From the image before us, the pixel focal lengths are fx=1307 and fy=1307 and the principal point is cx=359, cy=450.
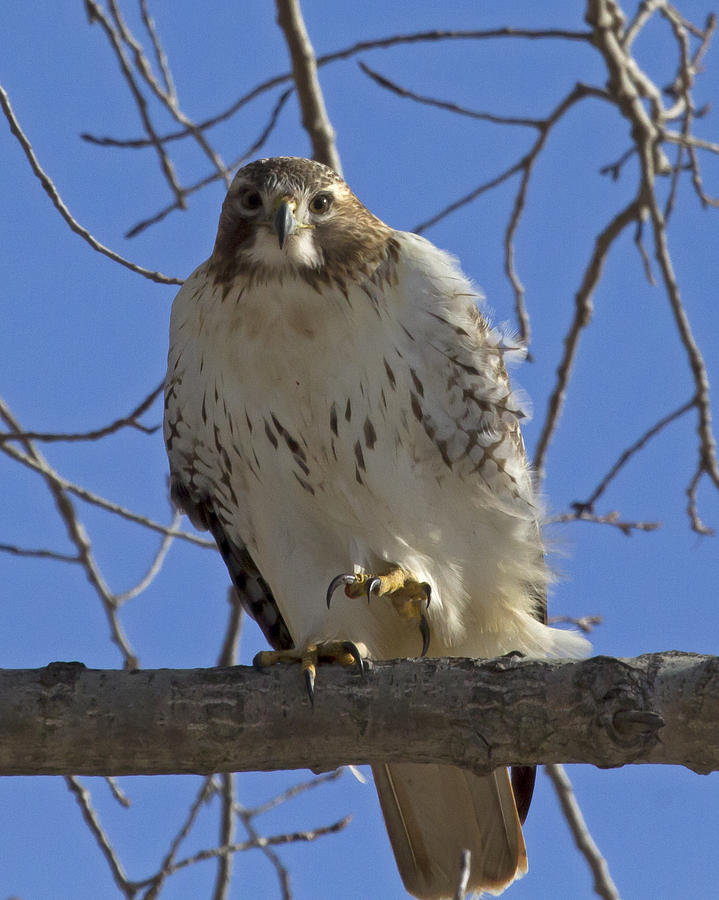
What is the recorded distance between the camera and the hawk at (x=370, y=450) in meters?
3.58

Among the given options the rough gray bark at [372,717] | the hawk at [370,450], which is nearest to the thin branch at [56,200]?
the hawk at [370,450]

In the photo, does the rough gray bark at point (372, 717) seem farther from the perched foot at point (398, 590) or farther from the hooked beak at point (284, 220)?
the hooked beak at point (284, 220)

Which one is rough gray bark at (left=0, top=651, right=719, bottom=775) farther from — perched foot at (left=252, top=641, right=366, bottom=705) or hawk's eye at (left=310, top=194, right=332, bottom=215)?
hawk's eye at (left=310, top=194, right=332, bottom=215)

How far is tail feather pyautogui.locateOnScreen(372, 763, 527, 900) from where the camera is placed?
12.9 feet

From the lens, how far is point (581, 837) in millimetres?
4141

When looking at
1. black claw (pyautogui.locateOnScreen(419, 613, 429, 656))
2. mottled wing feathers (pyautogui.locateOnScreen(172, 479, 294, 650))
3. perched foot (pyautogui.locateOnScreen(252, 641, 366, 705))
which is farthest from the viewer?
mottled wing feathers (pyautogui.locateOnScreen(172, 479, 294, 650))

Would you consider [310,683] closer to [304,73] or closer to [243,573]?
[243,573]

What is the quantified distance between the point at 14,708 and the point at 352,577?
113cm

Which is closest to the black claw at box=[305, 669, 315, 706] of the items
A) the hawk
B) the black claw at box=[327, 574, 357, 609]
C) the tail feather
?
the hawk

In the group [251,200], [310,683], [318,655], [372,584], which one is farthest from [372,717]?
[251,200]

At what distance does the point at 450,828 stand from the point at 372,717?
1.28 metres

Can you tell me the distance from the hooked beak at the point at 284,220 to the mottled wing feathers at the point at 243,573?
100 centimetres

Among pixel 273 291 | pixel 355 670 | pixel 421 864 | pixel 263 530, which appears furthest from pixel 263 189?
pixel 421 864

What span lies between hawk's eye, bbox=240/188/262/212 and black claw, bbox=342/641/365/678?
1.22 metres
